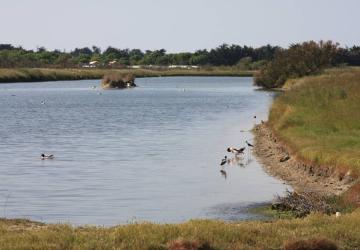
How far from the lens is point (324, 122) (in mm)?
37125

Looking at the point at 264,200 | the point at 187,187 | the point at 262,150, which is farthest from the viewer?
the point at 262,150

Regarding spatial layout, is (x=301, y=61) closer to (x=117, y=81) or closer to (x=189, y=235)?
(x=117, y=81)

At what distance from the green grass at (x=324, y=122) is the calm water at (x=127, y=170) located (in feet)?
6.69

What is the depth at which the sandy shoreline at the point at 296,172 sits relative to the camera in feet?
83.5

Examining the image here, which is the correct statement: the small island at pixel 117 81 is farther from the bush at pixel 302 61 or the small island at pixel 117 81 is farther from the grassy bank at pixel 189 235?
the grassy bank at pixel 189 235

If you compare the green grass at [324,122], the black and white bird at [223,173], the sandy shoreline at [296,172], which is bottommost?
the black and white bird at [223,173]

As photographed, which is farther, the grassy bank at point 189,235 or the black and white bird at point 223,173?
the black and white bird at point 223,173

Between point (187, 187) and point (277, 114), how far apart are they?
20077 millimetres

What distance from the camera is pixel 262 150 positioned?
126ft

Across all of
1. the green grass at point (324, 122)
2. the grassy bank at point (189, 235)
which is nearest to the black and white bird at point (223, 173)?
the green grass at point (324, 122)

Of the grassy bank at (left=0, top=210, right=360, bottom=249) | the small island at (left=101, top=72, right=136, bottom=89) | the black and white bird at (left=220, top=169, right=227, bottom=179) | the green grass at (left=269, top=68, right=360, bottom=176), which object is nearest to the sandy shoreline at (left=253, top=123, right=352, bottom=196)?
the green grass at (left=269, top=68, right=360, bottom=176)

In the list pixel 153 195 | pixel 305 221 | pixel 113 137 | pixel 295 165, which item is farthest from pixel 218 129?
pixel 305 221

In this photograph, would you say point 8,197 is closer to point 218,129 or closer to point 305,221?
point 305,221

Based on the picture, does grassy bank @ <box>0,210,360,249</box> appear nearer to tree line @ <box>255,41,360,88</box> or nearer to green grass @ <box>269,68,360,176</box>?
green grass @ <box>269,68,360,176</box>
